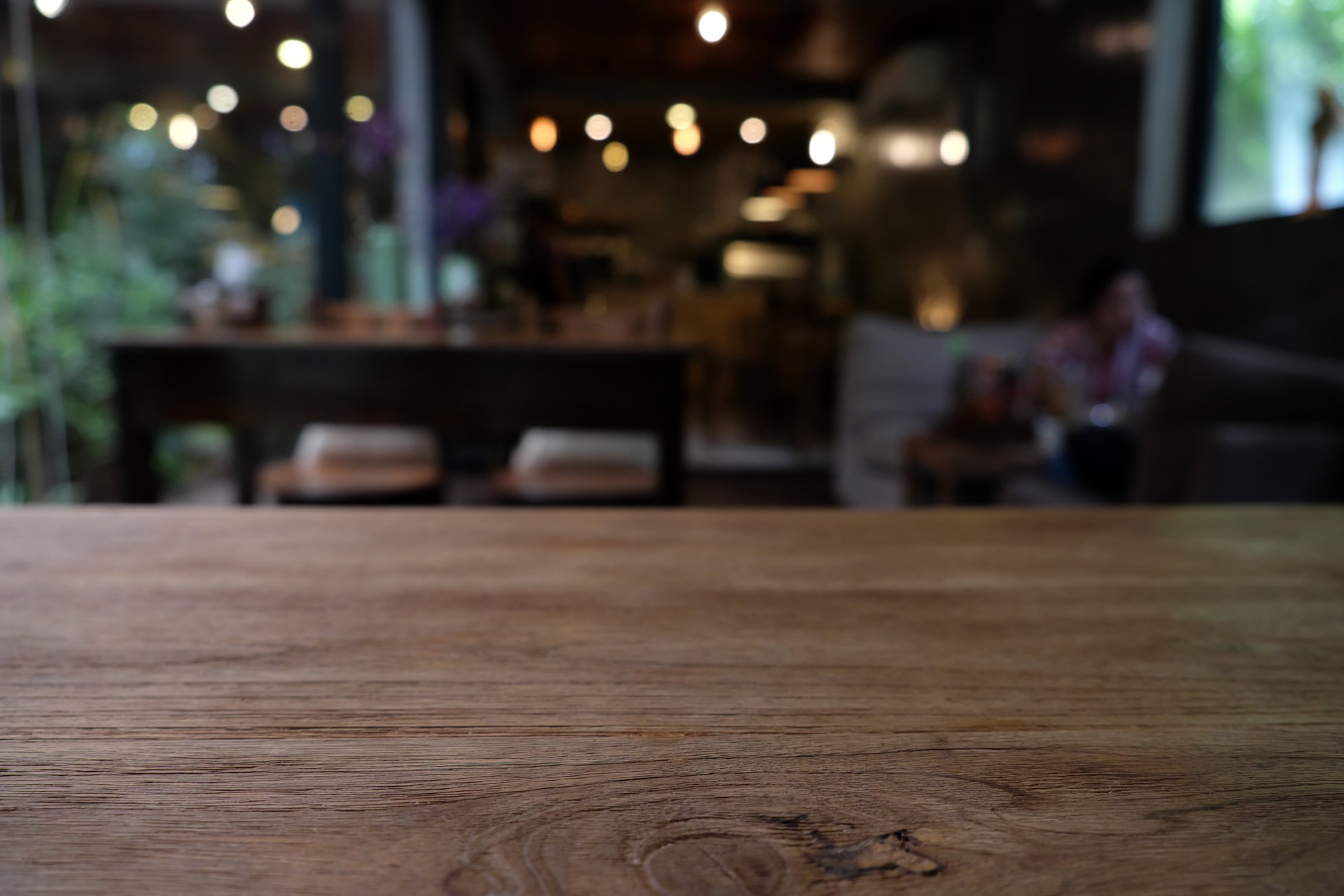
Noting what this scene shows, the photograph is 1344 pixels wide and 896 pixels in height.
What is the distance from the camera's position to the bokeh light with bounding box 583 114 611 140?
10.4 m

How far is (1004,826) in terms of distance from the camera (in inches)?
10.5

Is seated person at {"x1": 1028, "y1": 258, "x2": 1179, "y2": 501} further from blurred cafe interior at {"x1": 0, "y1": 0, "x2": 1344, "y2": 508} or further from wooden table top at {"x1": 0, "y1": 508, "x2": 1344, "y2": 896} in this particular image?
wooden table top at {"x1": 0, "y1": 508, "x2": 1344, "y2": 896}

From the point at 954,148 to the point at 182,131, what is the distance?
4.89 metres

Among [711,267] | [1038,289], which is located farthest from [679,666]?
[711,267]

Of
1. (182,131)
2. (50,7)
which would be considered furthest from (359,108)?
(50,7)

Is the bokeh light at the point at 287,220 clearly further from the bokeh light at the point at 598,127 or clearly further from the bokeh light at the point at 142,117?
the bokeh light at the point at 598,127

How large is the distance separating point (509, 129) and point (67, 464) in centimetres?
689

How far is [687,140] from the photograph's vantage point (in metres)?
11.1

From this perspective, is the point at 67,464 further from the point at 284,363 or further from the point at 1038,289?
the point at 1038,289

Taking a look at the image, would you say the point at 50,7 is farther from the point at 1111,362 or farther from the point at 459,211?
the point at 1111,362

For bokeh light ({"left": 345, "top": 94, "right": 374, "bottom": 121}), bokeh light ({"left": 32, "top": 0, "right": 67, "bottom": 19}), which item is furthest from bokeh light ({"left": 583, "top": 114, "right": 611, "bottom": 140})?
bokeh light ({"left": 32, "top": 0, "right": 67, "bottom": 19})

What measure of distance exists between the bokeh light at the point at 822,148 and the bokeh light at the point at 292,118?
22.8 ft

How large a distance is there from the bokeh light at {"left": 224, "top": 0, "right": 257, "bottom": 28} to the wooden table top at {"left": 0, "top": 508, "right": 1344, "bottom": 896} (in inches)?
191

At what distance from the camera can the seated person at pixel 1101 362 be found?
326 cm
